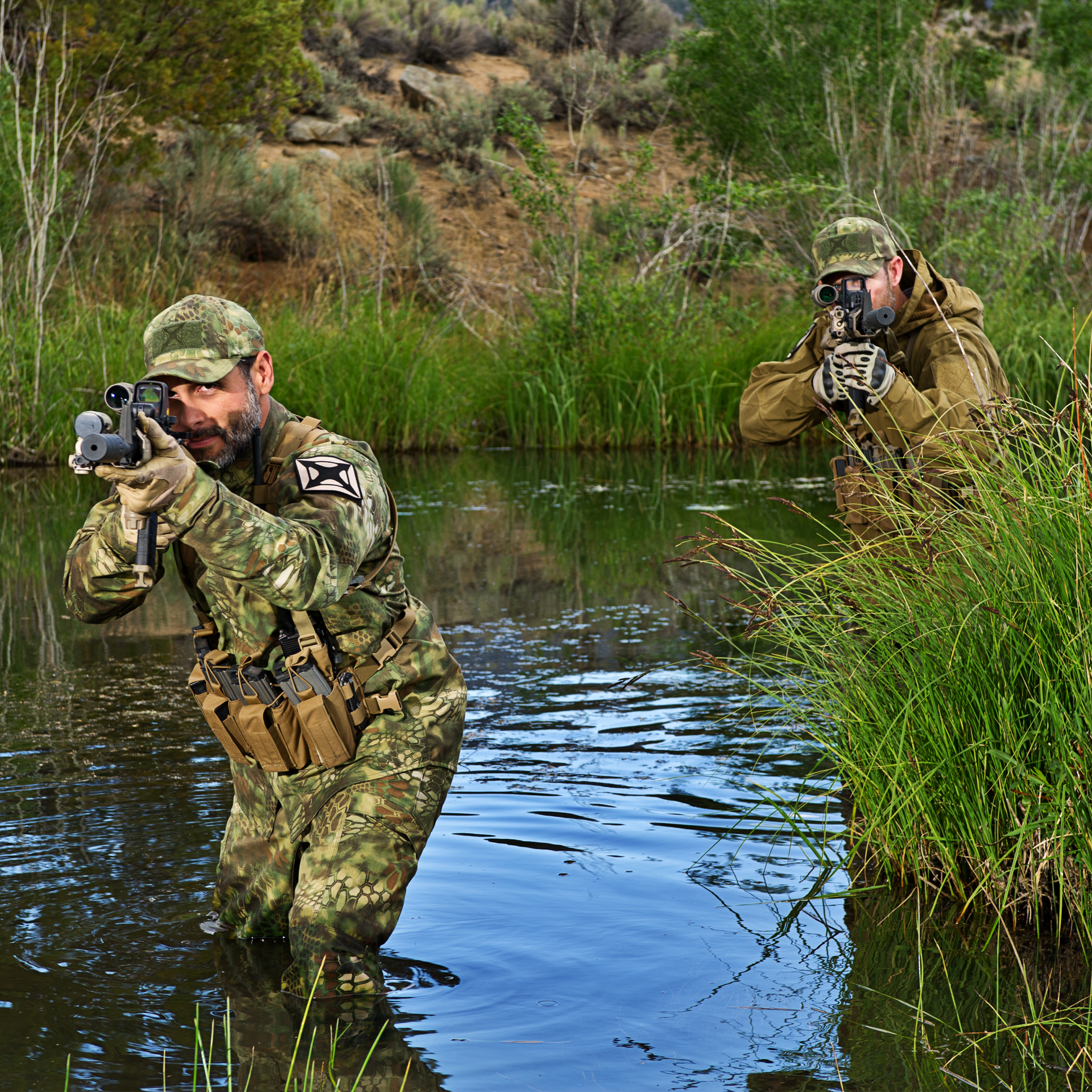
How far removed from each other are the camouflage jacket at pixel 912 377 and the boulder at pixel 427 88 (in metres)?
29.1

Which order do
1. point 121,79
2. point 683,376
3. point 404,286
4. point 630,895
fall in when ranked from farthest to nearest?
point 404,286 → point 121,79 → point 683,376 → point 630,895

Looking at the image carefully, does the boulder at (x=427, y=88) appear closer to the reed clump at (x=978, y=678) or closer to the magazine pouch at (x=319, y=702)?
the reed clump at (x=978, y=678)

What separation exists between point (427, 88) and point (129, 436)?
32.8 meters

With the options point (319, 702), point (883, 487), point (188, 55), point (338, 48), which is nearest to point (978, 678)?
point (883, 487)

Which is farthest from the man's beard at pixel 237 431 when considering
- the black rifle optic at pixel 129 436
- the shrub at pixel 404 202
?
the shrub at pixel 404 202

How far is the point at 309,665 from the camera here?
3352 millimetres

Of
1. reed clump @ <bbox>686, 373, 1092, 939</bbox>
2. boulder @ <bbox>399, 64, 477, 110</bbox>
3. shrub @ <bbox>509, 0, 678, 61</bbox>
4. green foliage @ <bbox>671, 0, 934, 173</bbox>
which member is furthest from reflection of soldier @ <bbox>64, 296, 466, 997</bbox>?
shrub @ <bbox>509, 0, 678, 61</bbox>

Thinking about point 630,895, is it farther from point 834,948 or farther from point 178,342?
point 178,342

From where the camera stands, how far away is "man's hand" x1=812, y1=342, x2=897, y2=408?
192 inches

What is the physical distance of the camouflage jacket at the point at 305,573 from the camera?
112 inches

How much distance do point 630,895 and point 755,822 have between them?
0.73 m

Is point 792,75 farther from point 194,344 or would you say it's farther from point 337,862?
point 337,862

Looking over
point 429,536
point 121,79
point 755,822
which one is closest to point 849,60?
point 121,79

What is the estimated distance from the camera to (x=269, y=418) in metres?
3.47
